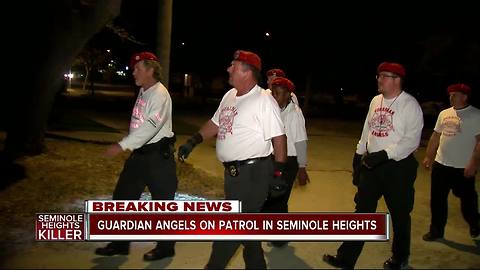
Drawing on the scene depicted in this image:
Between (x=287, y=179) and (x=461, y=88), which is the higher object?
(x=461, y=88)

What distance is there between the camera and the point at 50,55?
1052cm

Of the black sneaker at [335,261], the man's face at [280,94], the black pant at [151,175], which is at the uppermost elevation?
the man's face at [280,94]

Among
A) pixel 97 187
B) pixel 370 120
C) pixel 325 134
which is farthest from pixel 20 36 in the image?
pixel 370 120

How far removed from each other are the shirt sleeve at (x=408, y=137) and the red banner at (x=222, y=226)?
605mm

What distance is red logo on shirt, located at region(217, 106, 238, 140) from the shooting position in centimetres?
429

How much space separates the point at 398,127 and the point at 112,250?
281 cm

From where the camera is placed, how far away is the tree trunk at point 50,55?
10375 mm

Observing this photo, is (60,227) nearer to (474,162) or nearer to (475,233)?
(474,162)

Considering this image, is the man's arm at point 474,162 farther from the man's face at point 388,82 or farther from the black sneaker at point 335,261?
the black sneaker at point 335,261

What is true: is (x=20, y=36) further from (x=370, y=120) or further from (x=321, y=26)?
(x=321, y=26)

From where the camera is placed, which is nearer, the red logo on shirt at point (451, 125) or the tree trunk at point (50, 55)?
the red logo on shirt at point (451, 125)

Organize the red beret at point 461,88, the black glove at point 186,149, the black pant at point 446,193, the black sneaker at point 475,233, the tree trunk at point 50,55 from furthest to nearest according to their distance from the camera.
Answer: the tree trunk at point 50,55 < the black sneaker at point 475,233 < the black pant at point 446,193 < the red beret at point 461,88 < the black glove at point 186,149

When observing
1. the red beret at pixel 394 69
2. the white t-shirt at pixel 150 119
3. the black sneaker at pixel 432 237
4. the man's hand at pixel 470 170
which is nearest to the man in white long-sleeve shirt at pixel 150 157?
the white t-shirt at pixel 150 119

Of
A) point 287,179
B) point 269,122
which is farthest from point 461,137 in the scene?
point 269,122
